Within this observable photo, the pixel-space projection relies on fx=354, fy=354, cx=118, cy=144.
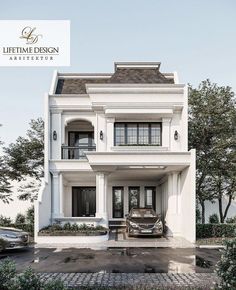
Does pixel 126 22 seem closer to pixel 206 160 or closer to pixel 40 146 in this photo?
pixel 206 160

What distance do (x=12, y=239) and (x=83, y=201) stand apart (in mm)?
8695

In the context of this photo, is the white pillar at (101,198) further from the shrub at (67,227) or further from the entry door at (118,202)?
the entry door at (118,202)

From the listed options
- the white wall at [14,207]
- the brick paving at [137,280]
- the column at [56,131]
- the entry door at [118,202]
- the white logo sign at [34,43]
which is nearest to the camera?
the brick paving at [137,280]

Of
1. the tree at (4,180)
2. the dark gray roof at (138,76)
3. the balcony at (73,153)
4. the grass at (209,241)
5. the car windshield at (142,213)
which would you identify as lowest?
the grass at (209,241)

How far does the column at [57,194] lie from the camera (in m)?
19.0

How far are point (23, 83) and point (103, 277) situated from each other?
820cm

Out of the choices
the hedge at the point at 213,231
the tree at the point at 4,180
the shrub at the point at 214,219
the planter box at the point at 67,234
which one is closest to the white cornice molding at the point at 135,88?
the hedge at the point at 213,231

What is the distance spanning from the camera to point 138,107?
740 inches

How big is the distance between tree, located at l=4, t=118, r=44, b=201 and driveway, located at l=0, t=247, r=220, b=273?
9.02m

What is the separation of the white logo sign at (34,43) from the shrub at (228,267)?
364 inches

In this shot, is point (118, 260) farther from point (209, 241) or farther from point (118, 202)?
point (118, 202)

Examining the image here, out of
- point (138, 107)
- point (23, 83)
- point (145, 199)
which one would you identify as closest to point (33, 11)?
point (23, 83)

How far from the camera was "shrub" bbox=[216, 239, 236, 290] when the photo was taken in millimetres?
5708

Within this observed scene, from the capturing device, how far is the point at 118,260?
38.1 feet
